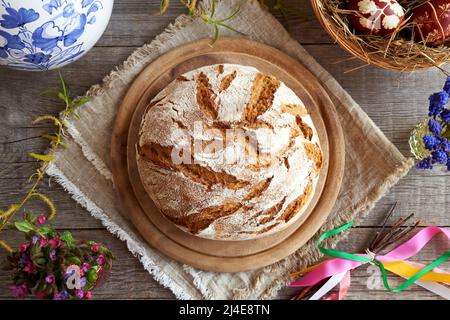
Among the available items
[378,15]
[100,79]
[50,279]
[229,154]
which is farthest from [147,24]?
[50,279]

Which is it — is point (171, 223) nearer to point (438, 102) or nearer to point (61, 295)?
point (61, 295)

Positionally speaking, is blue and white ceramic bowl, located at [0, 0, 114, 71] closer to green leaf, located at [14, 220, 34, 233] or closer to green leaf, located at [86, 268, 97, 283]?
green leaf, located at [14, 220, 34, 233]

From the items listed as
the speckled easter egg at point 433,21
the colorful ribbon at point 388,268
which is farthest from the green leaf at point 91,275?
the speckled easter egg at point 433,21

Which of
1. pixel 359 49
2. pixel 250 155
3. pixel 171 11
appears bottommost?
pixel 250 155

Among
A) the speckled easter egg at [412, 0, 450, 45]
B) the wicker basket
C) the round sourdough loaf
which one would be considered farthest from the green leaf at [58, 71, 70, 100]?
the speckled easter egg at [412, 0, 450, 45]

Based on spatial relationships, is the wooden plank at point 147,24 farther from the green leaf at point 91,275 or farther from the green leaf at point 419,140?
the green leaf at point 91,275
